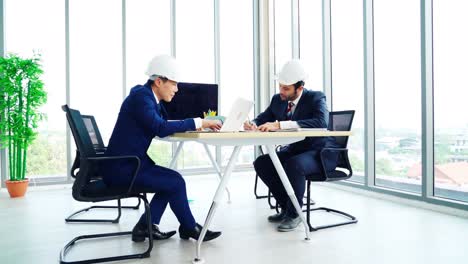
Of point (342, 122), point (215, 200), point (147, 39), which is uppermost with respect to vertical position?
point (147, 39)

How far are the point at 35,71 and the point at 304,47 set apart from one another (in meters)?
3.65

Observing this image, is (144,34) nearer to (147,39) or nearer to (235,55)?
(147,39)

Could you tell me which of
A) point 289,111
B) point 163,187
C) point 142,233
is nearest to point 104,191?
point 163,187

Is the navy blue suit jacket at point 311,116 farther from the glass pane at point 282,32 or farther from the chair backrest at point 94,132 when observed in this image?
the glass pane at point 282,32

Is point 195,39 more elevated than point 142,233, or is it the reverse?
point 195,39

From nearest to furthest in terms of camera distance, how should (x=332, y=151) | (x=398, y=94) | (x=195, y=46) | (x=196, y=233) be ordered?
(x=196, y=233), (x=332, y=151), (x=398, y=94), (x=195, y=46)

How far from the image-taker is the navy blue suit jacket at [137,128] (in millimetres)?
2045

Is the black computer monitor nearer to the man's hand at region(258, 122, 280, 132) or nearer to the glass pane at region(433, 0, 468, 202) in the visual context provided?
the man's hand at region(258, 122, 280, 132)

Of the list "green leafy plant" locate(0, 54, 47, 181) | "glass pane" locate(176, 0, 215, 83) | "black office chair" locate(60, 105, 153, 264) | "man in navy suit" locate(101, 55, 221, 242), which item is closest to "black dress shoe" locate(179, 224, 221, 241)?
"man in navy suit" locate(101, 55, 221, 242)

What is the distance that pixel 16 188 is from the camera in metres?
4.02

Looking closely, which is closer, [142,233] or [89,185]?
[89,185]

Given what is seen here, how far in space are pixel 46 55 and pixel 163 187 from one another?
11.5 feet

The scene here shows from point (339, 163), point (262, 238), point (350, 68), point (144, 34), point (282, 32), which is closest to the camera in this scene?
→ point (262, 238)

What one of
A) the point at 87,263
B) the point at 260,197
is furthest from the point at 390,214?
the point at 87,263
